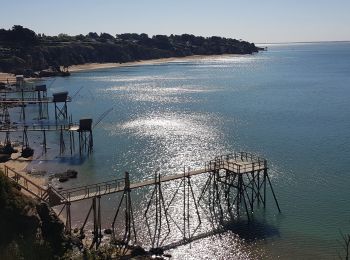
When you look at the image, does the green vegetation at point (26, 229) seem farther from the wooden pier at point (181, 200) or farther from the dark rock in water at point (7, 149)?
the dark rock in water at point (7, 149)

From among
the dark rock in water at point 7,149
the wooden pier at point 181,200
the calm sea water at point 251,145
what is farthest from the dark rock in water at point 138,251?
the dark rock in water at point 7,149

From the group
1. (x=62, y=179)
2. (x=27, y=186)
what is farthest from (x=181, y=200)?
(x=62, y=179)

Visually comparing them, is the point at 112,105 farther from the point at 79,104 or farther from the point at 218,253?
the point at 218,253

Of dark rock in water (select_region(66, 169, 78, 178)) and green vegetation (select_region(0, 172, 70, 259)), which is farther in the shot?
dark rock in water (select_region(66, 169, 78, 178))

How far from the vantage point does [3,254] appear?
25312 mm

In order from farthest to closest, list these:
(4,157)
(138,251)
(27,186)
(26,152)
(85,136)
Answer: (85,136), (26,152), (4,157), (27,186), (138,251)

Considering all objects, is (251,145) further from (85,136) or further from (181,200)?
(85,136)

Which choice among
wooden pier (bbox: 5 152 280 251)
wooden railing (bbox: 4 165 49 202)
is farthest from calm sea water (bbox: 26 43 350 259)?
wooden railing (bbox: 4 165 49 202)

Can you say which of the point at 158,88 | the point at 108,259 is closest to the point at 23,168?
the point at 108,259

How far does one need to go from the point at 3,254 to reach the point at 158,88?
4606 inches

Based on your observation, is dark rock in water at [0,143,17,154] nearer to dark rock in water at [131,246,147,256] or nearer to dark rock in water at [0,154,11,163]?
dark rock in water at [0,154,11,163]

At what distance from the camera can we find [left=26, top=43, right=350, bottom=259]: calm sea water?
118ft

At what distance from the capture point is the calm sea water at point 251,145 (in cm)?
3597

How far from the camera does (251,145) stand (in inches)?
2522
